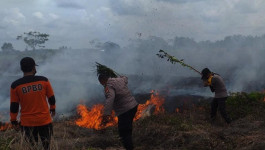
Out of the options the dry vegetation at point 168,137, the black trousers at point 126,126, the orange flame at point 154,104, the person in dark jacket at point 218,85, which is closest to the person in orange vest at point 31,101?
the dry vegetation at point 168,137

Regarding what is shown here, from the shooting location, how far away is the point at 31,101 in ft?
16.7

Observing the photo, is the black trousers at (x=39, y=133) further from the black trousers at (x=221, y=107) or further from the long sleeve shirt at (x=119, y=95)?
the black trousers at (x=221, y=107)

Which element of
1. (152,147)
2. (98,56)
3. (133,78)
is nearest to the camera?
(152,147)

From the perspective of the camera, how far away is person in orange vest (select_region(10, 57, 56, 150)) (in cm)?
505

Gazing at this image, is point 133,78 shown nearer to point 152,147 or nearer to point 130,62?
point 130,62

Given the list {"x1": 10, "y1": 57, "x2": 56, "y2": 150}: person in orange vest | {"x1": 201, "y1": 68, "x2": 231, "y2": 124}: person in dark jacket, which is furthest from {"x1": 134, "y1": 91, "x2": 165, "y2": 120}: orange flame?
{"x1": 10, "y1": 57, "x2": 56, "y2": 150}: person in orange vest

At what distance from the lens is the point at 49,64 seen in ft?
81.4

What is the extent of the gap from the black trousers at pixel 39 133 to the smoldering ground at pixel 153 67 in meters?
10.9

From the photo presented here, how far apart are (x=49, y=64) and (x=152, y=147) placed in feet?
62.3

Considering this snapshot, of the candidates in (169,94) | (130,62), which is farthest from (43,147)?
(130,62)

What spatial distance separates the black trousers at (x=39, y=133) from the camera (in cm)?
513

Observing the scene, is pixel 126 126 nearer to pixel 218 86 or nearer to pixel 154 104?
pixel 218 86

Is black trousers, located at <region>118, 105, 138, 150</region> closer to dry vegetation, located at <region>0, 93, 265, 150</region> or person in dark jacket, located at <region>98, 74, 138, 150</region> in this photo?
person in dark jacket, located at <region>98, 74, 138, 150</region>

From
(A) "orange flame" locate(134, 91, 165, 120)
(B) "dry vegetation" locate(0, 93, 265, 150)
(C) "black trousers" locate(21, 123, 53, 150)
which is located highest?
(C) "black trousers" locate(21, 123, 53, 150)
